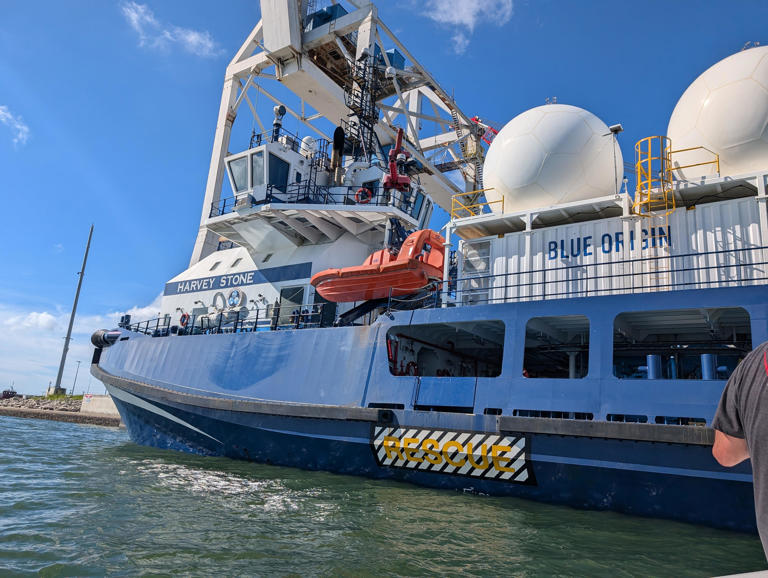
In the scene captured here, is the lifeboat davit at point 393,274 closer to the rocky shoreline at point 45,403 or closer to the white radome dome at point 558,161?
the white radome dome at point 558,161

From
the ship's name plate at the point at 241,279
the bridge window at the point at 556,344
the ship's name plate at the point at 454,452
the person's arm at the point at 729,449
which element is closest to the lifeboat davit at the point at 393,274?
the ship's name plate at the point at 241,279

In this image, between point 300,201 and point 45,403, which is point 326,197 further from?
point 45,403

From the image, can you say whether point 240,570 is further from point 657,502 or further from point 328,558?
point 657,502

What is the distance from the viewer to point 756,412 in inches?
66.6

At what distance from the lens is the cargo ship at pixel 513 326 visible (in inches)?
289

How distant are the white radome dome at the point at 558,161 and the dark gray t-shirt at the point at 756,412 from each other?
8902mm

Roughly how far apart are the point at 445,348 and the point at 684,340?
4.33 meters

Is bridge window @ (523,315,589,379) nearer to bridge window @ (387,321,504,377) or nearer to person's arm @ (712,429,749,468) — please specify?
bridge window @ (387,321,504,377)

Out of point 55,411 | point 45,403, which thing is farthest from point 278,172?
point 45,403

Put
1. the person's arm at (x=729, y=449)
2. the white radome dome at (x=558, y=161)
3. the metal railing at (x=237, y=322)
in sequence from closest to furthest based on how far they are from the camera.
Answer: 1. the person's arm at (x=729, y=449)
2. the white radome dome at (x=558, y=161)
3. the metal railing at (x=237, y=322)

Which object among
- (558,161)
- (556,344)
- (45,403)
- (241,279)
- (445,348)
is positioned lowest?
(45,403)

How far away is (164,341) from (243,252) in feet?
12.6

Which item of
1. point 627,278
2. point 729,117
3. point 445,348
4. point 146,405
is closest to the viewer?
point 729,117

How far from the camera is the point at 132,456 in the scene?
11078 mm
